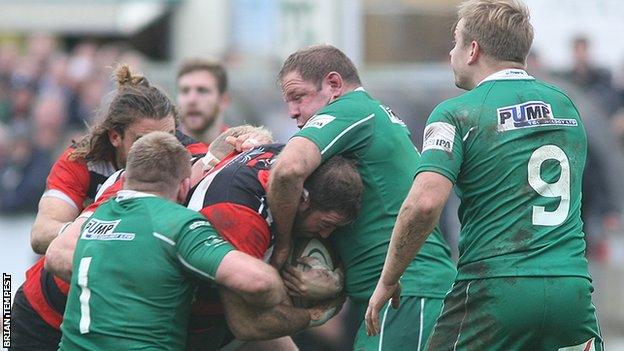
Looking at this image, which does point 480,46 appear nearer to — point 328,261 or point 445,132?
point 445,132

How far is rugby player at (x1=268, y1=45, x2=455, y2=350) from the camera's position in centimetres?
695

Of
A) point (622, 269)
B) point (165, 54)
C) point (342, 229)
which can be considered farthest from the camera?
point (165, 54)

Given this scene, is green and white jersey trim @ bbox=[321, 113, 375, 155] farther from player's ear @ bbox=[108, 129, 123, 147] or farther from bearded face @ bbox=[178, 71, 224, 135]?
bearded face @ bbox=[178, 71, 224, 135]


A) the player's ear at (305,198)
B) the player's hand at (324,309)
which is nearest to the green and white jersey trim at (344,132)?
the player's ear at (305,198)

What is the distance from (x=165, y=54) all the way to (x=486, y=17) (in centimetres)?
1373

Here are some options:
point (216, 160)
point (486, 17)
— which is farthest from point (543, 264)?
point (216, 160)

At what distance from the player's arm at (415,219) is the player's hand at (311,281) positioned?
20.6 inches

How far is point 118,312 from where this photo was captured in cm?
641

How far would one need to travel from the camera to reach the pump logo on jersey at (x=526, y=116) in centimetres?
652

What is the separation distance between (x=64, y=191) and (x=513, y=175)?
2.52 meters

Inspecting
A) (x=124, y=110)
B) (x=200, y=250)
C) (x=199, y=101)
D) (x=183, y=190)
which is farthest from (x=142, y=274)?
(x=199, y=101)

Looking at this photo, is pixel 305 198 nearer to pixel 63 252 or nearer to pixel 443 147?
pixel 443 147

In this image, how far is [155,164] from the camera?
657 cm

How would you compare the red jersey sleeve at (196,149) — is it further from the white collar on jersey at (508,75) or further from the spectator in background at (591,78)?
the spectator in background at (591,78)
